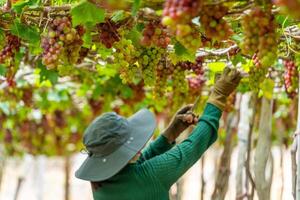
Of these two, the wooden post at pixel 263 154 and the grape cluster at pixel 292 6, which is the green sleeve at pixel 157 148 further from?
the grape cluster at pixel 292 6

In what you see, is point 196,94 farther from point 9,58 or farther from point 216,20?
point 216,20

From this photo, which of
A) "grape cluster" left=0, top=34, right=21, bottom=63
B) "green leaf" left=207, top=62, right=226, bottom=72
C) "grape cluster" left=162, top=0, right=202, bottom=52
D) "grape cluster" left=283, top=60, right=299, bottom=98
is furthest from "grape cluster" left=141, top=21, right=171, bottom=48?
"green leaf" left=207, top=62, right=226, bottom=72

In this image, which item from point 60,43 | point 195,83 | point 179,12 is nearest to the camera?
point 179,12

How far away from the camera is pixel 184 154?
2.57 m

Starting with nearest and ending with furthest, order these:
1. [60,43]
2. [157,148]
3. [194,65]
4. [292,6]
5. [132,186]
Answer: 1. [292,6]
2. [60,43]
3. [132,186]
4. [194,65]
5. [157,148]

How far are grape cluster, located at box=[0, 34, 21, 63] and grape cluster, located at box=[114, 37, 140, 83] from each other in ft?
1.34

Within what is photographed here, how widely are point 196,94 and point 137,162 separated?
1033 mm

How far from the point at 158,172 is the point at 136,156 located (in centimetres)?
13

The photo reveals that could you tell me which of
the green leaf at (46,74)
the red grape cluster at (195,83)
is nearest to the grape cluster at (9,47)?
the green leaf at (46,74)

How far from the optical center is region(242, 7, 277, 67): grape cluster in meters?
1.49

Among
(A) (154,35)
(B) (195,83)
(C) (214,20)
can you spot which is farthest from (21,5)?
(B) (195,83)

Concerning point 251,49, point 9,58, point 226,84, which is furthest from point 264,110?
point 251,49

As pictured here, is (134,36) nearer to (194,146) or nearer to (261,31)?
(194,146)

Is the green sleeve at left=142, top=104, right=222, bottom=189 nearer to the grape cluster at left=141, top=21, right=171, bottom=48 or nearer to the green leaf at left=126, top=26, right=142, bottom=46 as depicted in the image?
the green leaf at left=126, top=26, right=142, bottom=46
